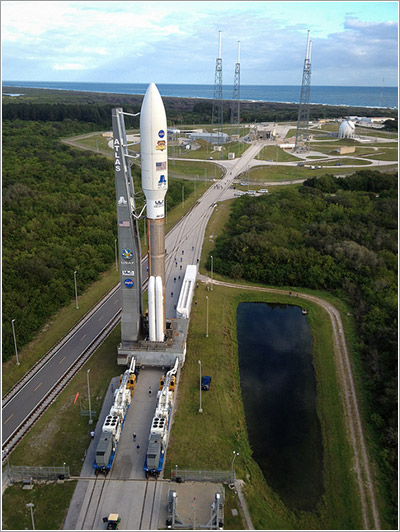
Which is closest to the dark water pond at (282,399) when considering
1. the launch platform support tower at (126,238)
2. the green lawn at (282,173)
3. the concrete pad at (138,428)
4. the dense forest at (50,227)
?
the concrete pad at (138,428)

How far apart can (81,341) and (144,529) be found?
26.9 m

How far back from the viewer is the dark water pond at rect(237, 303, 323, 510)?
37719 millimetres

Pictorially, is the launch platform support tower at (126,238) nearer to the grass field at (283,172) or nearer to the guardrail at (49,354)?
the guardrail at (49,354)

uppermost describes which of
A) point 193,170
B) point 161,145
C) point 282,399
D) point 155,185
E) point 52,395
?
point 193,170

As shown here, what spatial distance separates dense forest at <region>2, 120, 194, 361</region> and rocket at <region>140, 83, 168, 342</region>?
17454 millimetres

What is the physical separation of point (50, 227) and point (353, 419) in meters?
63.4

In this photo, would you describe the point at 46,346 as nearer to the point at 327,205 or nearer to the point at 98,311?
the point at 98,311

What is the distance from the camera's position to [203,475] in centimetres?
3531

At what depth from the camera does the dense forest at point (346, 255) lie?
46.2 meters

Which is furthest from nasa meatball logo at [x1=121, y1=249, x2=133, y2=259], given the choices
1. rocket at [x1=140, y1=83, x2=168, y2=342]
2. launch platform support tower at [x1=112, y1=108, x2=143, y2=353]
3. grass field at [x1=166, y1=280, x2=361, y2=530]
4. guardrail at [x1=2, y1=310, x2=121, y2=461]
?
grass field at [x1=166, y1=280, x2=361, y2=530]

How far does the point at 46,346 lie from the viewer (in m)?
52.8

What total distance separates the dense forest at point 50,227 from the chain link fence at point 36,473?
1712 centimetres

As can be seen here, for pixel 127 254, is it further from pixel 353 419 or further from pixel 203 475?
pixel 353 419

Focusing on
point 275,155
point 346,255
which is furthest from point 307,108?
point 346,255
